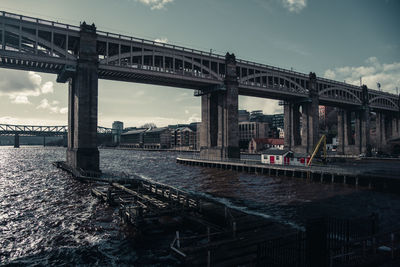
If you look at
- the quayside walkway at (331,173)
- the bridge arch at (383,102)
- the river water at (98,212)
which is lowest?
the river water at (98,212)

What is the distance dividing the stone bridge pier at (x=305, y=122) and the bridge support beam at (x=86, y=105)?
213 ft

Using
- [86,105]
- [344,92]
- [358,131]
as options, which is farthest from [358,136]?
[86,105]

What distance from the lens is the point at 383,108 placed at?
118 meters

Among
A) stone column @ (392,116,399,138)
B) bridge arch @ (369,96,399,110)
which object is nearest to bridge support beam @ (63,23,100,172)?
bridge arch @ (369,96,399,110)

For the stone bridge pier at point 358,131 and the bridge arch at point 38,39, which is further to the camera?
the stone bridge pier at point 358,131

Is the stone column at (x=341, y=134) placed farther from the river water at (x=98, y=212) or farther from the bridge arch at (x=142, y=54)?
the river water at (x=98, y=212)

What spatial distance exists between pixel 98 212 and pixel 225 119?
50122 millimetres

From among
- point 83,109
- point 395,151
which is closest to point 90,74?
point 83,109

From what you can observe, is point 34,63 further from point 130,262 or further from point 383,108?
point 383,108

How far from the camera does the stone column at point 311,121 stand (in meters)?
89.3

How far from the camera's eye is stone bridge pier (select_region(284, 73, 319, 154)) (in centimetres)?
8950

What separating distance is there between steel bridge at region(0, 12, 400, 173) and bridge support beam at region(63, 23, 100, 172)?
166 millimetres

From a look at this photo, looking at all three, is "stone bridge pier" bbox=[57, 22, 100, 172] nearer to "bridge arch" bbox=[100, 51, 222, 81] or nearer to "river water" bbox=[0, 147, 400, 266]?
"bridge arch" bbox=[100, 51, 222, 81]

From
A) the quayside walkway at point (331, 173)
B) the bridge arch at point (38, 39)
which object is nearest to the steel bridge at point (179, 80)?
the bridge arch at point (38, 39)
